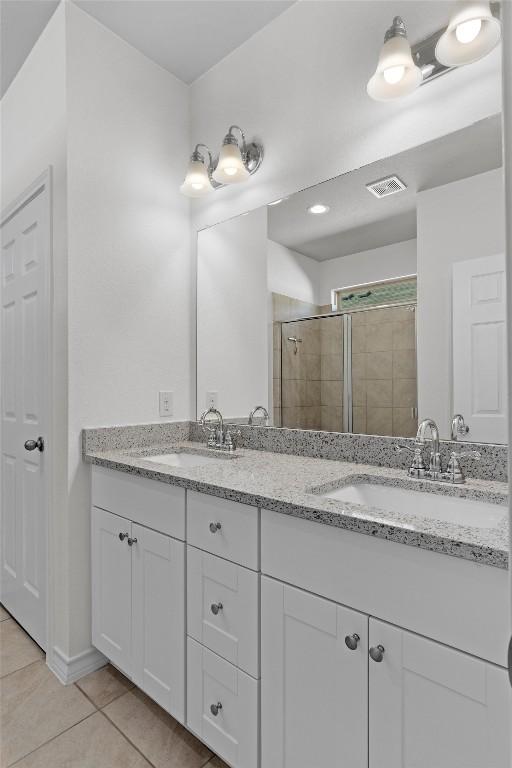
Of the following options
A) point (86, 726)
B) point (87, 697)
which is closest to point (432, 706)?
point (86, 726)

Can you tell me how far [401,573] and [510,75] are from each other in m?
0.83

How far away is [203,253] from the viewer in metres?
2.20

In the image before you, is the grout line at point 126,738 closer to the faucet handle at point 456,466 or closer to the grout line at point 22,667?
the grout line at point 22,667

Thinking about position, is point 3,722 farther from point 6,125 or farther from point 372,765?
point 6,125

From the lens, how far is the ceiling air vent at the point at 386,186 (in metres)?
1.50

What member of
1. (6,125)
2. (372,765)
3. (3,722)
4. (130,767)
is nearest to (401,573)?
(372,765)

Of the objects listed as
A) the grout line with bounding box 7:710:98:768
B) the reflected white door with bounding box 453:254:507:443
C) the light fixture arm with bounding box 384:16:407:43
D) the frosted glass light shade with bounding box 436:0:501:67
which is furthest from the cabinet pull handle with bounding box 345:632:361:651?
the light fixture arm with bounding box 384:16:407:43

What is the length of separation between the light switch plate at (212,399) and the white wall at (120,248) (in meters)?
0.11

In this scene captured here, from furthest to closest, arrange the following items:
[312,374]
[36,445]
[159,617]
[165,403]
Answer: [165,403]
[36,445]
[312,374]
[159,617]

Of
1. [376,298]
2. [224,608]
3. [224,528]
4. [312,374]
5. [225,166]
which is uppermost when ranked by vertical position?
[225,166]

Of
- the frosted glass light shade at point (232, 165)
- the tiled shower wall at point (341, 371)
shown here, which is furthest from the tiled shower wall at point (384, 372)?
the frosted glass light shade at point (232, 165)

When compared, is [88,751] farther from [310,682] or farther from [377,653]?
[377,653]

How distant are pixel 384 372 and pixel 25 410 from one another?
1.63 meters

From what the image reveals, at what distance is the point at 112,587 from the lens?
1.65 metres
